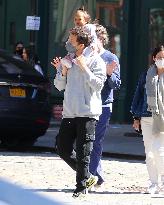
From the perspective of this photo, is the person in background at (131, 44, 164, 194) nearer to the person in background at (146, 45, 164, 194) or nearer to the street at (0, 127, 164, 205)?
the person in background at (146, 45, 164, 194)

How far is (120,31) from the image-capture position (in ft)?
55.5

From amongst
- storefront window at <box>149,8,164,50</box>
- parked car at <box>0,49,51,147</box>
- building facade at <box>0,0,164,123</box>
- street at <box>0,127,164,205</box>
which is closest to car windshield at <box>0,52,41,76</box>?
parked car at <box>0,49,51,147</box>

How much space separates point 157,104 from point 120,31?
10106 mm

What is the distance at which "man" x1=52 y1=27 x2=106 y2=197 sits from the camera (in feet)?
20.9

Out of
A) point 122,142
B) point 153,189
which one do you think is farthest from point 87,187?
point 122,142

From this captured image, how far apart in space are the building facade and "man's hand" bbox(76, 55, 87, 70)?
9.07 m

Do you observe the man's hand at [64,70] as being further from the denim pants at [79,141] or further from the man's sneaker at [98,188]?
the man's sneaker at [98,188]

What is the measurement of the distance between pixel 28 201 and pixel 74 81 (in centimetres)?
502

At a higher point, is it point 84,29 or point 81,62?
point 84,29

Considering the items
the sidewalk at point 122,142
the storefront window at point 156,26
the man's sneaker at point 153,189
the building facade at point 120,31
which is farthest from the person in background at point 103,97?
the storefront window at point 156,26

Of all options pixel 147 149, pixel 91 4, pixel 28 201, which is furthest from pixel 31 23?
pixel 28 201

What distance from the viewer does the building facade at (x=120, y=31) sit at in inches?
649

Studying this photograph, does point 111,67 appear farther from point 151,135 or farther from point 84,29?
point 151,135

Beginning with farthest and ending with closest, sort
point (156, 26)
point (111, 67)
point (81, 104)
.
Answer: point (156, 26) → point (111, 67) → point (81, 104)
